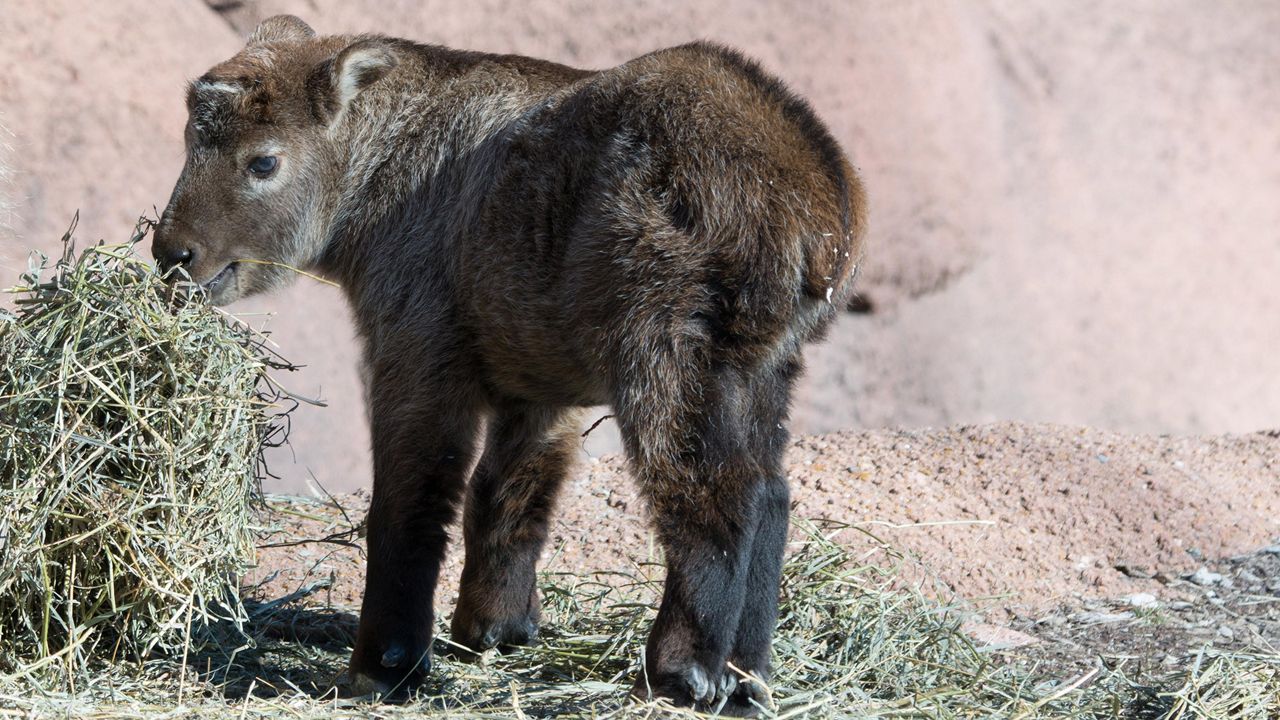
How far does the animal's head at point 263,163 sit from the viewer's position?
4.46 m

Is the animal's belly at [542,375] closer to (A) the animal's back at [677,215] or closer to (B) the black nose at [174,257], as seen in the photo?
(A) the animal's back at [677,215]

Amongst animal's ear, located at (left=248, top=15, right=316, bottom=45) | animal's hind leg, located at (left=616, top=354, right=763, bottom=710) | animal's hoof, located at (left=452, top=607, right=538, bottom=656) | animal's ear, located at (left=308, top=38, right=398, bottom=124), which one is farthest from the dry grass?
animal's ear, located at (left=248, top=15, right=316, bottom=45)

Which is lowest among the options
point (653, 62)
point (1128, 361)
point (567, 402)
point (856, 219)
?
point (1128, 361)

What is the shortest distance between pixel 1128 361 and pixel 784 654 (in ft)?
16.2

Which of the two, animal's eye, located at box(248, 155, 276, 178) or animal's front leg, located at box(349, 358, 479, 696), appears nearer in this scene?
animal's front leg, located at box(349, 358, 479, 696)

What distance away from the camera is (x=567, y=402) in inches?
168

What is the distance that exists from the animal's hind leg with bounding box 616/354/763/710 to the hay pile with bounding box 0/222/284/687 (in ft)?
3.85

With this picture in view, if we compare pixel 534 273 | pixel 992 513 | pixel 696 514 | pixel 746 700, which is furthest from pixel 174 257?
pixel 992 513

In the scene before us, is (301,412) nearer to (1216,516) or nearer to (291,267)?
(291,267)

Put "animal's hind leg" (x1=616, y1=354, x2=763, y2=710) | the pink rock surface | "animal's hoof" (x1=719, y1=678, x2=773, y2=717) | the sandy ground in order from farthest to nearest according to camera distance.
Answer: the pink rock surface → the sandy ground → "animal's hoof" (x1=719, y1=678, x2=773, y2=717) → "animal's hind leg" (x1=616, y1=354, x2=763, y2=710)

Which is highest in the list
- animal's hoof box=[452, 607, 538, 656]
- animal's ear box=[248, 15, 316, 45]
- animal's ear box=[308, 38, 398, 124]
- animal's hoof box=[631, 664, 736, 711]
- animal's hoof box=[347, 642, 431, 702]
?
animal's ear box=[248, 15, 316, 45]

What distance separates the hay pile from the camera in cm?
369

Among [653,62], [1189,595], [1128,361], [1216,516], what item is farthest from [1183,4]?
[653,62]

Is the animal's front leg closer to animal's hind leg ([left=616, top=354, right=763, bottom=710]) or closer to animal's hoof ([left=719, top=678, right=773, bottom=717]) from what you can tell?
animal's hind leg ([left=616, top=354, right=763, bottom=710])
